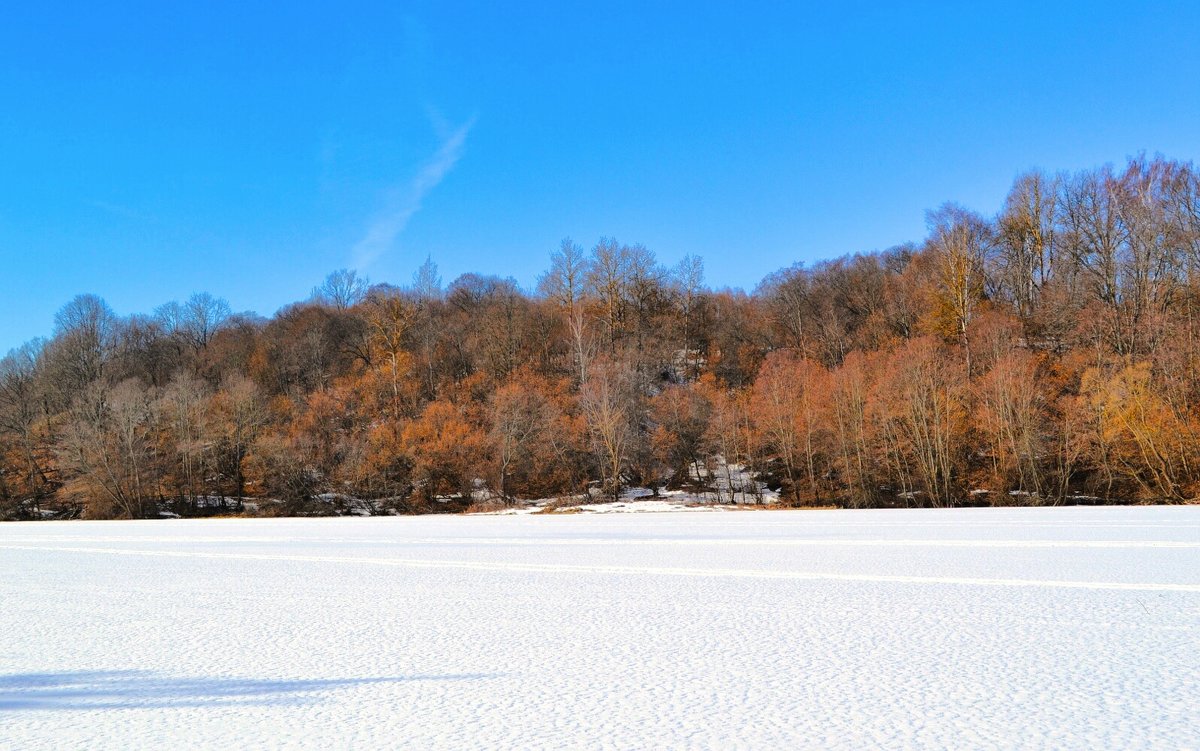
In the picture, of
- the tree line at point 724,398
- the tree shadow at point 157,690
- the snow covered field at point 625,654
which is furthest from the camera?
the tree line at point 724,398

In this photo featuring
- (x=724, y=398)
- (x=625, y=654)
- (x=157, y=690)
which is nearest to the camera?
(x=157, y=690)

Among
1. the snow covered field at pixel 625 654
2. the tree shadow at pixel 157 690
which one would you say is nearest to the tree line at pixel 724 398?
the snow covered field at pixel 625 654

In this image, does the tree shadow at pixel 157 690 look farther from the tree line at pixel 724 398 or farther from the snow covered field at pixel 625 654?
the tree line at pixel 724 398

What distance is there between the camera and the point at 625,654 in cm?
340

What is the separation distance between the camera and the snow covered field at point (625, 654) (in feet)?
8.03

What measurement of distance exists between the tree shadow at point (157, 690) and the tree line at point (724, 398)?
1361 inches

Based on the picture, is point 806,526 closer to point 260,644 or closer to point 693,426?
point 260,644

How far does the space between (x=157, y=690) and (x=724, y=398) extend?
136 ft

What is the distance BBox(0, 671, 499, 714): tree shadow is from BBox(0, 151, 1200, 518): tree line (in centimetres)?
3457

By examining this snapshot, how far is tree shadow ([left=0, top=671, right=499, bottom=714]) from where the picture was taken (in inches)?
114

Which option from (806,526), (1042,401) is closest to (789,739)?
(806,526)

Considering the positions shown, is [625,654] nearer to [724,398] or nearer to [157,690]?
[157,690]

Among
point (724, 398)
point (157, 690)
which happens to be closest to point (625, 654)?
point (157, 690)

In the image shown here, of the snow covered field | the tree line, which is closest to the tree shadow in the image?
the snow covered field
